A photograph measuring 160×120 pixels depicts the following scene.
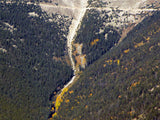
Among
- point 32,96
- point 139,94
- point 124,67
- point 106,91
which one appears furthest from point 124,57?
point 32,96

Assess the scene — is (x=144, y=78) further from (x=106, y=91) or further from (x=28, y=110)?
(x=28, y=110)

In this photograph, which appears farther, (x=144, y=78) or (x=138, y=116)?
(x=144, y=78)

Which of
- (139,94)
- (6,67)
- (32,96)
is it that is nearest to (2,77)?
(6,67)

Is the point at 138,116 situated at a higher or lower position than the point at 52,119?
higher

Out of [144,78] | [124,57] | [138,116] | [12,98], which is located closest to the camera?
[138,116]

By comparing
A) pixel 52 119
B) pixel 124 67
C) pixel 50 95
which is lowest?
pixel 52 119

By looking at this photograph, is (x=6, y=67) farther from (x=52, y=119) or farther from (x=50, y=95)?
(x=52, y=119)

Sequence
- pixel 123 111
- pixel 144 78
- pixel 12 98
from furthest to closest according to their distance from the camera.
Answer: pixel 12 98 < pixel 144 78 < pixel 123 111
